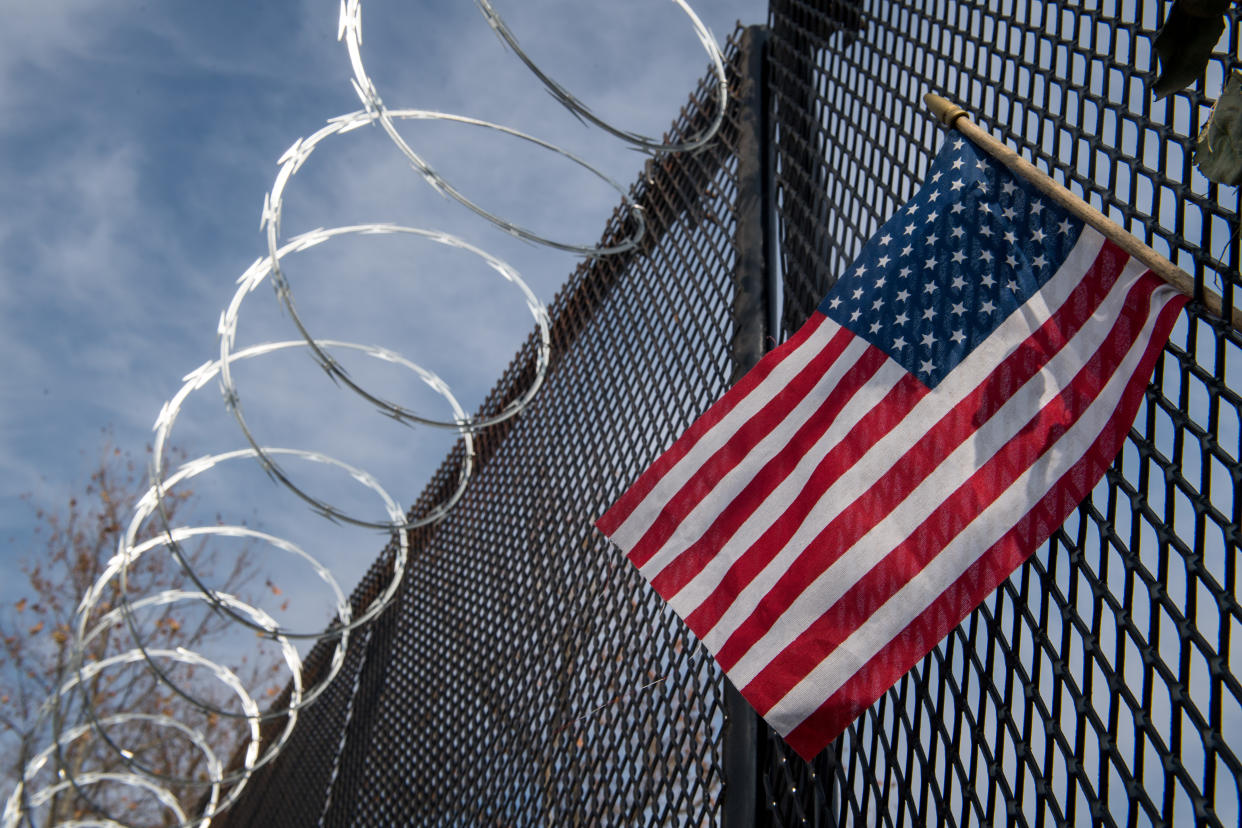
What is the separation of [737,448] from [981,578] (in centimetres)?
85

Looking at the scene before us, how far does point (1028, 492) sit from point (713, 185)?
11.7ft

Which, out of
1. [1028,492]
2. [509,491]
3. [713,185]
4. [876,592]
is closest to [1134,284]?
[1028,492]

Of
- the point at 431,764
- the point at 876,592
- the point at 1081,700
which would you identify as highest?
the point at 431,764

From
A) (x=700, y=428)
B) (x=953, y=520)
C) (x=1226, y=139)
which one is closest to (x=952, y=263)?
(x=953, y=520)

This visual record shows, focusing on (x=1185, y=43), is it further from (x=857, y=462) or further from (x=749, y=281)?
(x=749, y=281)

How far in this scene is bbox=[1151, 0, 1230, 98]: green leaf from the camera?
66.6 inches

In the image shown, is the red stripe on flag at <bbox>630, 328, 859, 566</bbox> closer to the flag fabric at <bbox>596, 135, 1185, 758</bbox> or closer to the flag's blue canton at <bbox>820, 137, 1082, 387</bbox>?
the flag fabric at <bbox>596, 135, 1185, 758</bbox>

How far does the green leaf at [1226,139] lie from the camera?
1.72 metres

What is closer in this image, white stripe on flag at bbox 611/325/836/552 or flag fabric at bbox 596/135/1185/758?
flag fabric at bbox 596/135/1185/758

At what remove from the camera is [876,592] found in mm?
2773

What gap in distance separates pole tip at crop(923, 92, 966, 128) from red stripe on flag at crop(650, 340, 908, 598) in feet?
2.42

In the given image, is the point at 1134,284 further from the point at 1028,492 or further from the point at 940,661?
the point at 940,661

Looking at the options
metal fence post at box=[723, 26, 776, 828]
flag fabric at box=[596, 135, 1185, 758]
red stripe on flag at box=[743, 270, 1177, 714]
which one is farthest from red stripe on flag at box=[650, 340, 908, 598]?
metal fence post at box=[723, 26, 776, 828]

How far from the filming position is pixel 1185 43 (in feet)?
5.63
